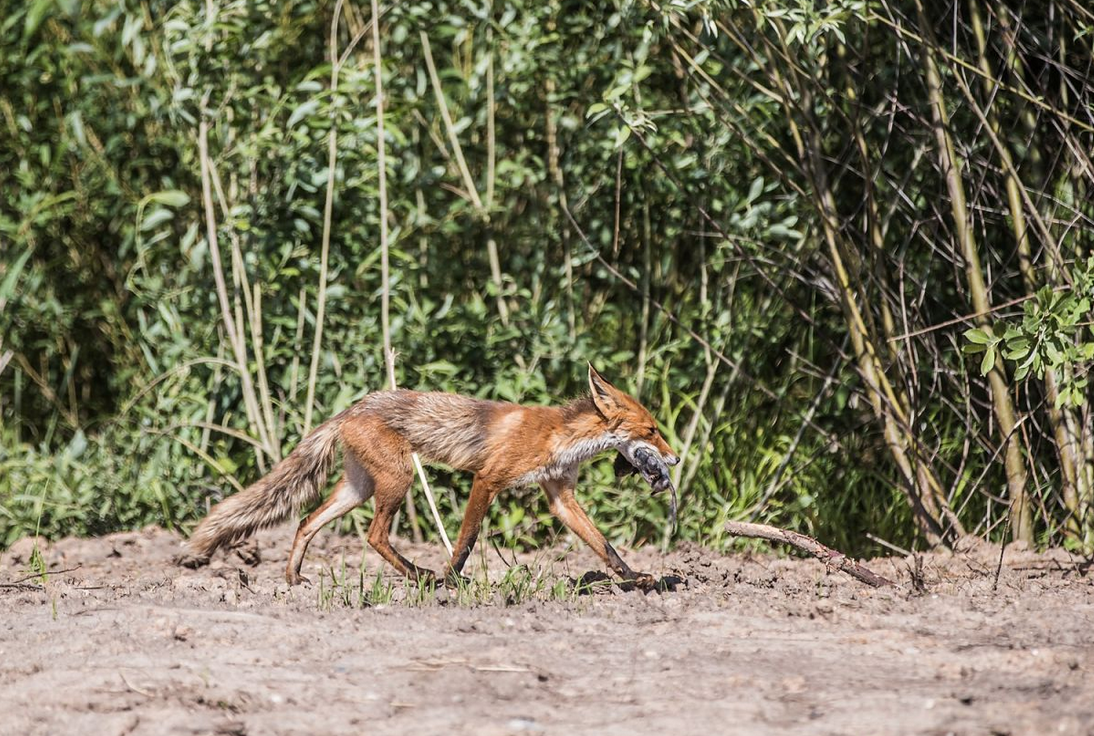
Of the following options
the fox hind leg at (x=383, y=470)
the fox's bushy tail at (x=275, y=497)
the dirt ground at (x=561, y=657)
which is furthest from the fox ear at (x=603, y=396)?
the fox's bushy tail at (x=275, y=497)

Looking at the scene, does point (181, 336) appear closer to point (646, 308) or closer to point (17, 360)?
point (17, 360)

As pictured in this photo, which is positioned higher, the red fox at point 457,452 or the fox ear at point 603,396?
the fox ear at point 603,396

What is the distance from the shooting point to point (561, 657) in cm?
410

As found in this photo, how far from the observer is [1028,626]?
445 centimetres

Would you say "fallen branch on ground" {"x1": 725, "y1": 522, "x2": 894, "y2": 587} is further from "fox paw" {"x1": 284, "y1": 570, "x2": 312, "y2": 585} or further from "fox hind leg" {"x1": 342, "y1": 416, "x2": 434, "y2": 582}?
"fox paw" {"x1": 284, "y1": 570, "x2": 312, "y2": 585}

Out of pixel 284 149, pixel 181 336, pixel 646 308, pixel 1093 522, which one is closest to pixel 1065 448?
pixel 1093 522

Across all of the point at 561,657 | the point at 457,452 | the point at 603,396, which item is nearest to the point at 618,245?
the point at 603,396

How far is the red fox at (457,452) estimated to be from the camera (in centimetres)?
588

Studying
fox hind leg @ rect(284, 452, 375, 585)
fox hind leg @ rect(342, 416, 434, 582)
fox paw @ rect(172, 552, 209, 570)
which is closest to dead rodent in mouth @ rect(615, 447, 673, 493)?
fox hind leg @ rect(342, 416, 434, 582)

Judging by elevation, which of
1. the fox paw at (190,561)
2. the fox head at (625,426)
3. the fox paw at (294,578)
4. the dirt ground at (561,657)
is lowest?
the fox paw at (190,561)

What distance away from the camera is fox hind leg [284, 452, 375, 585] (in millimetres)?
6074

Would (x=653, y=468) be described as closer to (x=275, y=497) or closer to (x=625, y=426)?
(x=625, y=426)

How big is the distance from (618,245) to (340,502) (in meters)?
2.52

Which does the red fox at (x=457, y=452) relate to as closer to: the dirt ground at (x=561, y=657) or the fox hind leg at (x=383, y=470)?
the fox hind leg at (x=383, y=470)
